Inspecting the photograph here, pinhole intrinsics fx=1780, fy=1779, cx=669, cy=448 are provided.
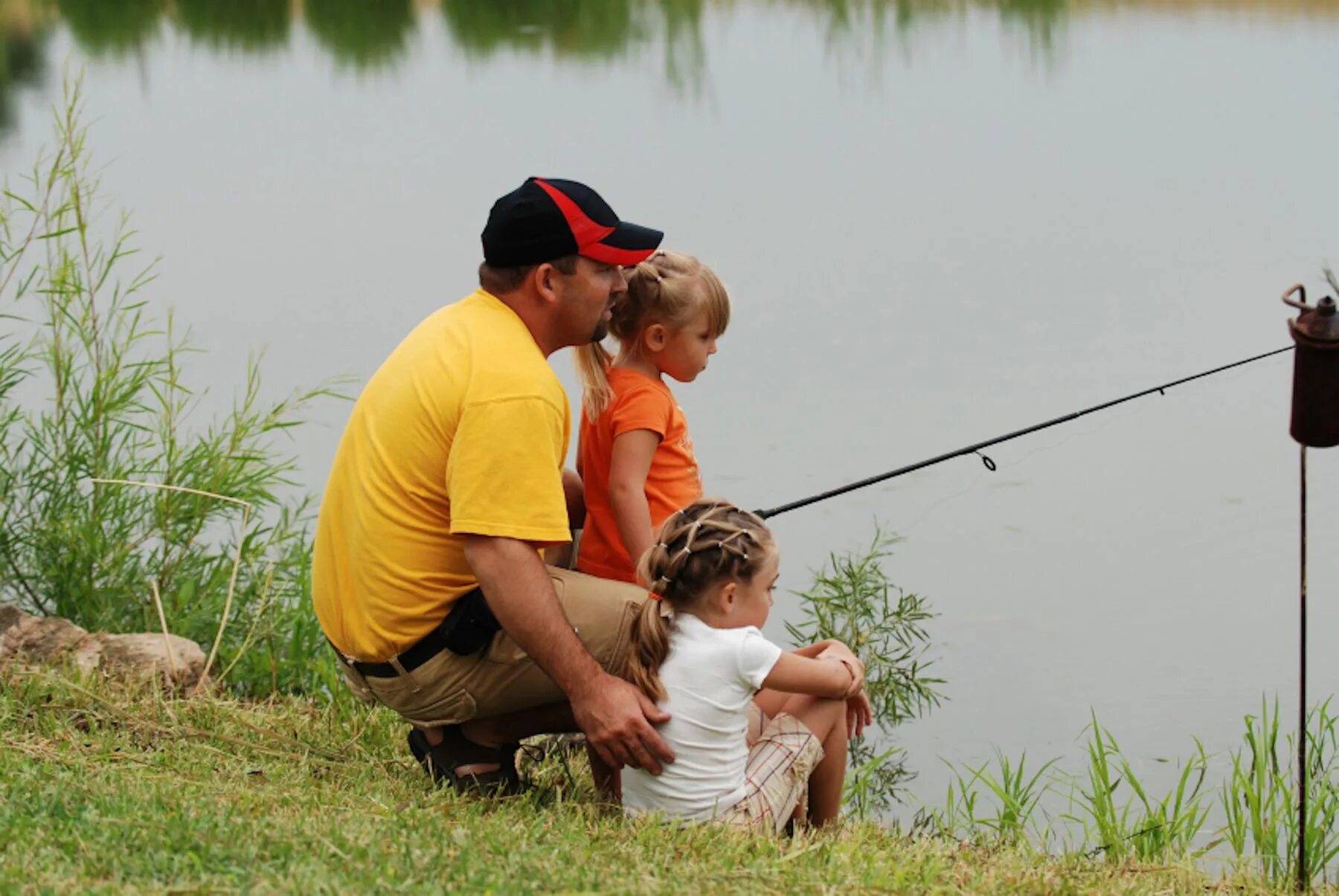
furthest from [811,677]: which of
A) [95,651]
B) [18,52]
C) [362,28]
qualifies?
[362,28]

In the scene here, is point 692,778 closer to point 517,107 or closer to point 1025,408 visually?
point 1025,408

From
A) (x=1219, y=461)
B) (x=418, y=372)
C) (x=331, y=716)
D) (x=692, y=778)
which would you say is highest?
(x=418, y=372)

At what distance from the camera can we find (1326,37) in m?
10.2

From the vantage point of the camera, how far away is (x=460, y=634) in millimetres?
3012

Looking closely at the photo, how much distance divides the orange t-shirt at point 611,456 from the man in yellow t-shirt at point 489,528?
21 centimetres

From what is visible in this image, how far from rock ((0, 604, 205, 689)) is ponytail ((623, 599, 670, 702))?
1.28 m

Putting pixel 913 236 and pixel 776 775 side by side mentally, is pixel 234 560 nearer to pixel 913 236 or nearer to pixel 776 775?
pixel 776 775

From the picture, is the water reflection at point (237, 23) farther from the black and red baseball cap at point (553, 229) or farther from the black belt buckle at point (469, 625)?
the black belt buckle at point (469, 625)

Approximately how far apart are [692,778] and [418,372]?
0.82 meters

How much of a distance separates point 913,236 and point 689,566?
208 inches

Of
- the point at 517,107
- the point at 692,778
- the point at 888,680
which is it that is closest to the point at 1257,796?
the point at 888,680

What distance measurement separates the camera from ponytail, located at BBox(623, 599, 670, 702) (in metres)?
2.97

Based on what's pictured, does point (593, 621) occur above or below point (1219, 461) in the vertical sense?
above

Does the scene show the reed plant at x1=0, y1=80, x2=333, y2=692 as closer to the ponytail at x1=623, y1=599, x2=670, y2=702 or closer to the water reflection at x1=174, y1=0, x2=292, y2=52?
the ponytail at x1=623, y1=599, x2=670, y2=702
